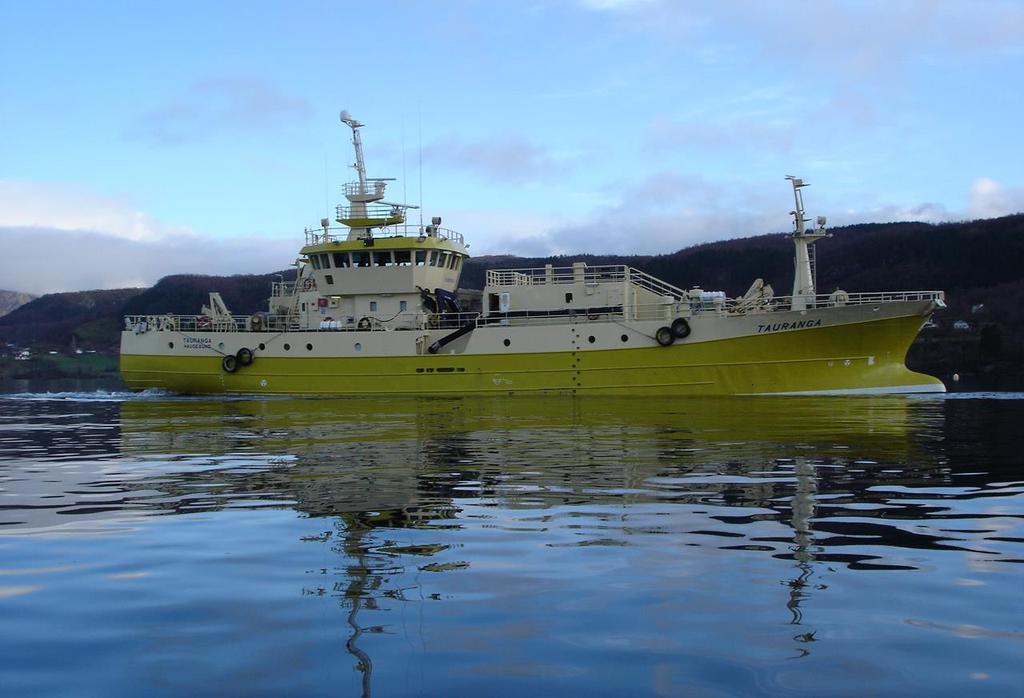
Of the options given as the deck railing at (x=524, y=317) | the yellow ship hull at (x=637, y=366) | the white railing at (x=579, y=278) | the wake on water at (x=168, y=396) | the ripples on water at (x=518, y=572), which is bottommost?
the ripples on water at (x=518, y=572)

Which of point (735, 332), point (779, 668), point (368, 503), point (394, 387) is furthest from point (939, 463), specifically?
point (394, 387)

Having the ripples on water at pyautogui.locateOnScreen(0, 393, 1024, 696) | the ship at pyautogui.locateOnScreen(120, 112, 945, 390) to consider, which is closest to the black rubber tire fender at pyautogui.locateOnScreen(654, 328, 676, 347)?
the ship at pyautogui.locateOnScreen(120, 112, 945, 390)

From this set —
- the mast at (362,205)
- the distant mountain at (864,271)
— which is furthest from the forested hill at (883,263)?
the mast at (362,205)

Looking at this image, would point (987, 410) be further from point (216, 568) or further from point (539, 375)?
point (216, 568)

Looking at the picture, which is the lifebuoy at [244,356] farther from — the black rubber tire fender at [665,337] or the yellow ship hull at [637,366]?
the black rubber tire fender at [665,337]

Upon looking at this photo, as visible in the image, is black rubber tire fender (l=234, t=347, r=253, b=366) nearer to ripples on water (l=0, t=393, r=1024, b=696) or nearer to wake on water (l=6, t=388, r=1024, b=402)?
wake on water (l=6, t=388, r=1024, b=402)

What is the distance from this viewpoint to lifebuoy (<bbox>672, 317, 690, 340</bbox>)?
99.5ft

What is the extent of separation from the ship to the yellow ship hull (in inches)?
1.9

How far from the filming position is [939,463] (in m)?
12.7

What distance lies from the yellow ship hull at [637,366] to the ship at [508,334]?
0.16 ft

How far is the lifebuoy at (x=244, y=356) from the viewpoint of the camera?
3659 centimetres

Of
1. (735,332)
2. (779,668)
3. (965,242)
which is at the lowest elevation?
(779,668)

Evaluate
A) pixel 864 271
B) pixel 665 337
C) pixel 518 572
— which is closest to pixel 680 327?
pixel 665 337

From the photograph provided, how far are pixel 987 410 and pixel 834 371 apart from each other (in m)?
6.42
